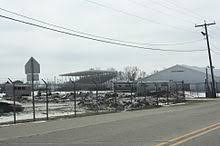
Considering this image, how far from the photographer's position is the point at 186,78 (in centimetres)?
10444

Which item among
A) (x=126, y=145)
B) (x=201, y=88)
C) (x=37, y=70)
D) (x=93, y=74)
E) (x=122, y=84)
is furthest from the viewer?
(x=93, y=74)

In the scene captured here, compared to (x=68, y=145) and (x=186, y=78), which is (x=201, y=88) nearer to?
(x=186, y=78)

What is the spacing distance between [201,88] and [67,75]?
43984 mm

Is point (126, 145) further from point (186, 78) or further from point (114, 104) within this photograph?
point (186, 78)

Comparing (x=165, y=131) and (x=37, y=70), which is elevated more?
(x=37, y=70)

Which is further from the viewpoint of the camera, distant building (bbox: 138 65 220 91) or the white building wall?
the white building wall

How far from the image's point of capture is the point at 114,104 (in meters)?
39.4

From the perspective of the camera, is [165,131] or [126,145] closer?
[126,145]

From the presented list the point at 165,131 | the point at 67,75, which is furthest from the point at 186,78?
the point at 165,131

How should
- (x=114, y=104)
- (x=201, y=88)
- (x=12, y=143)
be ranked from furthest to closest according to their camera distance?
(x=201, y=88), (x=114, y=104), (x=12, y=143)

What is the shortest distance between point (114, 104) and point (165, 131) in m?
23.9

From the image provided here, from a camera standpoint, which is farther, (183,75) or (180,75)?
(180,75)

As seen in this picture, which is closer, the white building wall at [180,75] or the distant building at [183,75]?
the distant building at [183,75]

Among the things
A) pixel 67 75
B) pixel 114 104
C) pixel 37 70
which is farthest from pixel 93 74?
pixel 37 70
